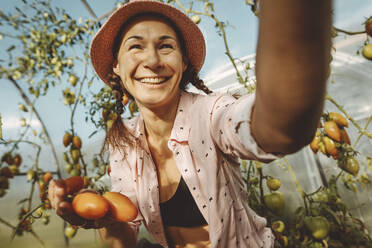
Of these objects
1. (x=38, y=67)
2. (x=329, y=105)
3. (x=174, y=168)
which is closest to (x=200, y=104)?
(x=174, y=168)

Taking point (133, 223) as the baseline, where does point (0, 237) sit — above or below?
above

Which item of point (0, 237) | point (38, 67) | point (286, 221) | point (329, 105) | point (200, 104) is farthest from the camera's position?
point (38, 67)

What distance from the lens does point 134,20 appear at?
0.78 m

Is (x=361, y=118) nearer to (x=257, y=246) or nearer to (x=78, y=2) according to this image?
(x=257, y=246)

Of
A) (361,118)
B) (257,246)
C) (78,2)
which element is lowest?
(361,118)

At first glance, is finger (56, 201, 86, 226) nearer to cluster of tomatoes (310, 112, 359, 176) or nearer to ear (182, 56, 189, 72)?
ear (182, 56, 189, 72)

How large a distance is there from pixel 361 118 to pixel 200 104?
3.55 ft

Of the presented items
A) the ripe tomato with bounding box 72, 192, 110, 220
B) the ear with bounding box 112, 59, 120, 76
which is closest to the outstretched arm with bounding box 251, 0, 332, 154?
the ripe tomato with bounding box 72, 192, 110, 220

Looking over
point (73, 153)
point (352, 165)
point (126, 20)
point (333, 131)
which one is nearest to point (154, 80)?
point (126, 20)

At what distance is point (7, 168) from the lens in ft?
4.08

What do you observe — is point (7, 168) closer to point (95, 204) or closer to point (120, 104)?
point (120, 104)

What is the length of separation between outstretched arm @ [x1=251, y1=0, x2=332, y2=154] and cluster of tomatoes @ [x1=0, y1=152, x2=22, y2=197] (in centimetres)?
132

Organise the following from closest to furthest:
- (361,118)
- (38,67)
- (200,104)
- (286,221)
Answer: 1. (200,104)
2. (361,118)
3. (286,221)
4. (38,67)

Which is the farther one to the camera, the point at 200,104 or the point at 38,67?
the point at 38,67
